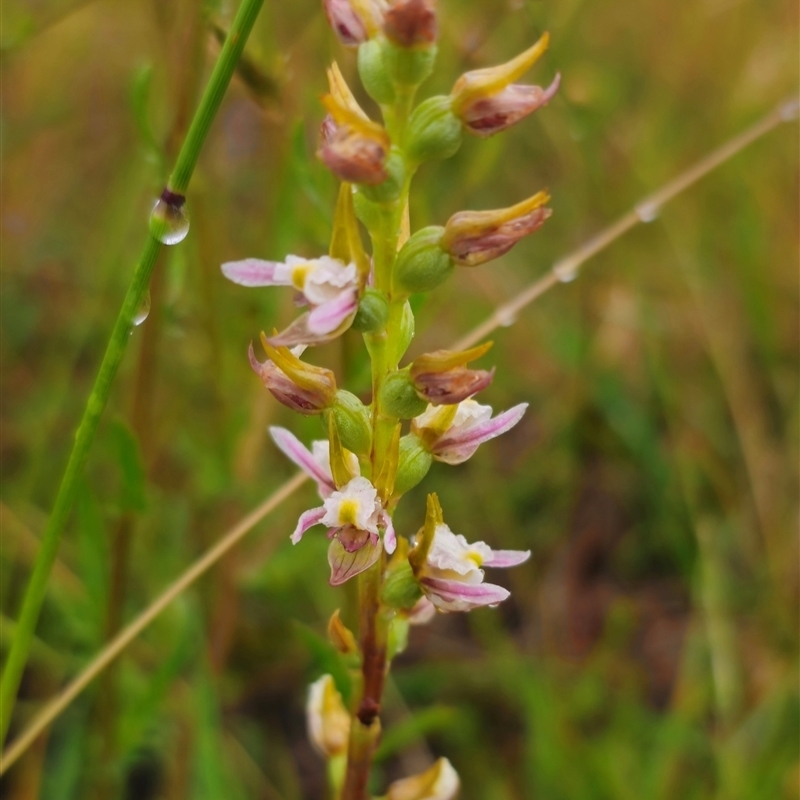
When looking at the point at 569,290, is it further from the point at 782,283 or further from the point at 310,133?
the point at 310,133

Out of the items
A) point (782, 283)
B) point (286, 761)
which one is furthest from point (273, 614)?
point (782, 283)

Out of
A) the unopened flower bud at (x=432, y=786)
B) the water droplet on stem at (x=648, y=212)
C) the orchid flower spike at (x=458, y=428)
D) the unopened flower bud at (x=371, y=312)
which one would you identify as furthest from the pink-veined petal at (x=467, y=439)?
the water droplet on stem at (x=648, y=212)

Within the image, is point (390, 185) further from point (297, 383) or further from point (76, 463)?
point (76, 463)

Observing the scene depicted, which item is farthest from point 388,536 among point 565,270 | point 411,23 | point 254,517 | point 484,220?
point 565,270

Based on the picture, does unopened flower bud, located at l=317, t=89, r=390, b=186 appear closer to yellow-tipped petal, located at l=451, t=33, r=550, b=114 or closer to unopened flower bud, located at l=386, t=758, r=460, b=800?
yellow-tipped petal, located at l=451, t=33, r=550, b=114

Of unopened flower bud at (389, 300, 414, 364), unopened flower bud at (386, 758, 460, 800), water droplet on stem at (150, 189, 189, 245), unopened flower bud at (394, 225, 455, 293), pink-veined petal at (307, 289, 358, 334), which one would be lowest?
unopened flower bud at (386, 758, 460, 800)

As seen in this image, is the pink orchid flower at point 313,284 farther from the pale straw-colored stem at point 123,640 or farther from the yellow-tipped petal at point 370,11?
the pale straw-colored stem at point 123,640

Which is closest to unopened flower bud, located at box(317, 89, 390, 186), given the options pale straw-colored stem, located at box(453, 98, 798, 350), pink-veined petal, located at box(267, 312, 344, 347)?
pink-veined petal, located at box(267, 312, 344, 347)
